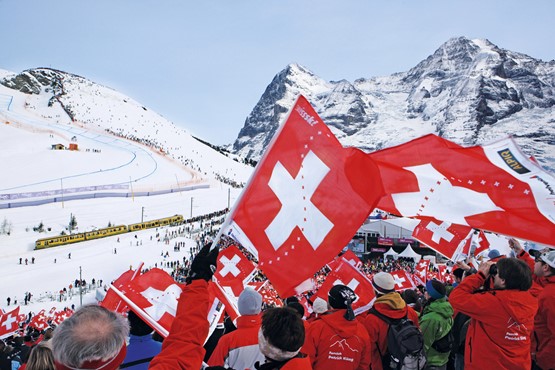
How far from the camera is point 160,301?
3.63m

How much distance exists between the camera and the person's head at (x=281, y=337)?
1901 millimetres

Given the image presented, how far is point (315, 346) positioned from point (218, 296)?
5.35ft

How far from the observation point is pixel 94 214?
39.4 m

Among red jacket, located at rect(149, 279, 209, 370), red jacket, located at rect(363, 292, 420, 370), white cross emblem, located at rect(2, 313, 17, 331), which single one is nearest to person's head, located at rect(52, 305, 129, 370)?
red jacket, located at rect(149, 279, 209, 370)

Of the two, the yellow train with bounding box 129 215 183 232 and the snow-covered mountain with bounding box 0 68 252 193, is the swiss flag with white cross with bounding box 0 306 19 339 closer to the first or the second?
the yellow train with bounding box 129 215 183 232

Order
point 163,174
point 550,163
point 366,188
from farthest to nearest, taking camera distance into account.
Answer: point 550,163, point 163,174, point 366,188

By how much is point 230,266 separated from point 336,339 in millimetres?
3438

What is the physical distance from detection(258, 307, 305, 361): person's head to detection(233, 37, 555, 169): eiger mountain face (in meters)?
96.4

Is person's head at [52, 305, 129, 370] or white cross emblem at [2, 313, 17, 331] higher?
person's head at [52, 305, 129, 370]

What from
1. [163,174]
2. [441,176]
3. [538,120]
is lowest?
[163,174]

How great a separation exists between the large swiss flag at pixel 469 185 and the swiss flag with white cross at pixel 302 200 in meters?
0.76

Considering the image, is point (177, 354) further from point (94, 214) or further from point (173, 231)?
point (94, 214)

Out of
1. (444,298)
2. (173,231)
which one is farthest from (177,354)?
(173,231)

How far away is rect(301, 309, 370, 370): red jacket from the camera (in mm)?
2732
